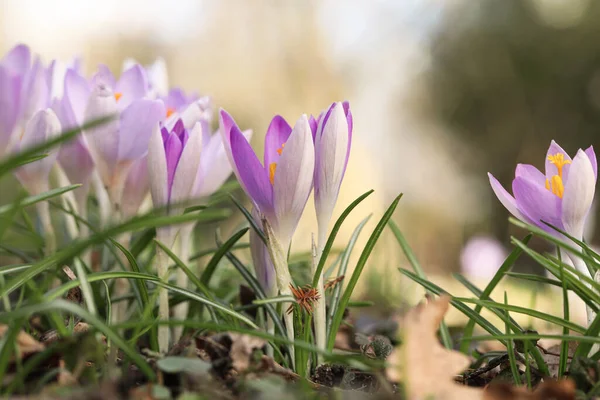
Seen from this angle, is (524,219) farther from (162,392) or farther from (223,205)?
(223,205)

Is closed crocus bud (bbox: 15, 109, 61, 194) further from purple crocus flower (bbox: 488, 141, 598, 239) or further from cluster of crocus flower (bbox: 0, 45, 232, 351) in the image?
purple crocus flower (bbox: 488, 141, 598, 239)

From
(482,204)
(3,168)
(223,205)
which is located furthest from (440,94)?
(3,168)

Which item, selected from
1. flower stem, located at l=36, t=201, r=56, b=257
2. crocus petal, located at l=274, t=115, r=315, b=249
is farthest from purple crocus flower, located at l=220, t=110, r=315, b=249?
flower stem, located at l=36, t=201, r=56, b=257

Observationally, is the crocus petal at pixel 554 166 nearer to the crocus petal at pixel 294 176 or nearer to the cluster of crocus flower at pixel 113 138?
the crocus petal at pixel 294 176

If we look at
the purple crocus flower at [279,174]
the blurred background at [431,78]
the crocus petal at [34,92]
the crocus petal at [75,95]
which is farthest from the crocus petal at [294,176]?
the blurred background at [431,78]

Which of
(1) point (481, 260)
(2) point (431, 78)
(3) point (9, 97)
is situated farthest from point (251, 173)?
(2) point (431, 78)
